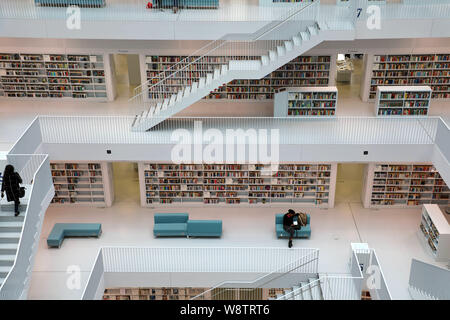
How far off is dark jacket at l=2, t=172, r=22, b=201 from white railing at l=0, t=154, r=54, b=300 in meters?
0.31

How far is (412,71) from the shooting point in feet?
56.9

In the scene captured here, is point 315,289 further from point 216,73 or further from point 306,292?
point 216,73

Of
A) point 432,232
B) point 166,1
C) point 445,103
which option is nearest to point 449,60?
point 445,103

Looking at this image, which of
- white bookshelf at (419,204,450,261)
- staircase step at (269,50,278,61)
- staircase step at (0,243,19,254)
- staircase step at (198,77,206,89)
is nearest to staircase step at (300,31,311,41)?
staircase step at (269,50,278,61)

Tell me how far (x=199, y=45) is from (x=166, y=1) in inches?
69.2

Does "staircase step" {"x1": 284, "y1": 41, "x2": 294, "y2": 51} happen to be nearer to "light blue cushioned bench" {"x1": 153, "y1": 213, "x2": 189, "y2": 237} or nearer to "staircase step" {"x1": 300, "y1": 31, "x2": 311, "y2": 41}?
"staircase step" {"x1": 300, "y1": 31, "x2": 311, "y2": 41}

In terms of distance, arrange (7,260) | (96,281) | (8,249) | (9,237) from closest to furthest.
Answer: (7,260) < (8,249) < (9,237) < (96,281)

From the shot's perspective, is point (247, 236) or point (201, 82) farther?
point (247, 236)

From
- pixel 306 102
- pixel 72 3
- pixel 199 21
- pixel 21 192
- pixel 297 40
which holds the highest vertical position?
pixel 72 3

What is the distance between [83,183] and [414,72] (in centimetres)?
1029

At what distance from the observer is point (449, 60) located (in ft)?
56.4

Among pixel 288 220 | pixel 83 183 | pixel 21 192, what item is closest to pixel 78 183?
pixel 83 183

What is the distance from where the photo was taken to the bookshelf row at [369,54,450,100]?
17188mm

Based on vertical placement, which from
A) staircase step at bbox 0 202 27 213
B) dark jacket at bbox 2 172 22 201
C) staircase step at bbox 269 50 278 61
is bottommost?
staircase step at bbox 0 202 27 213
